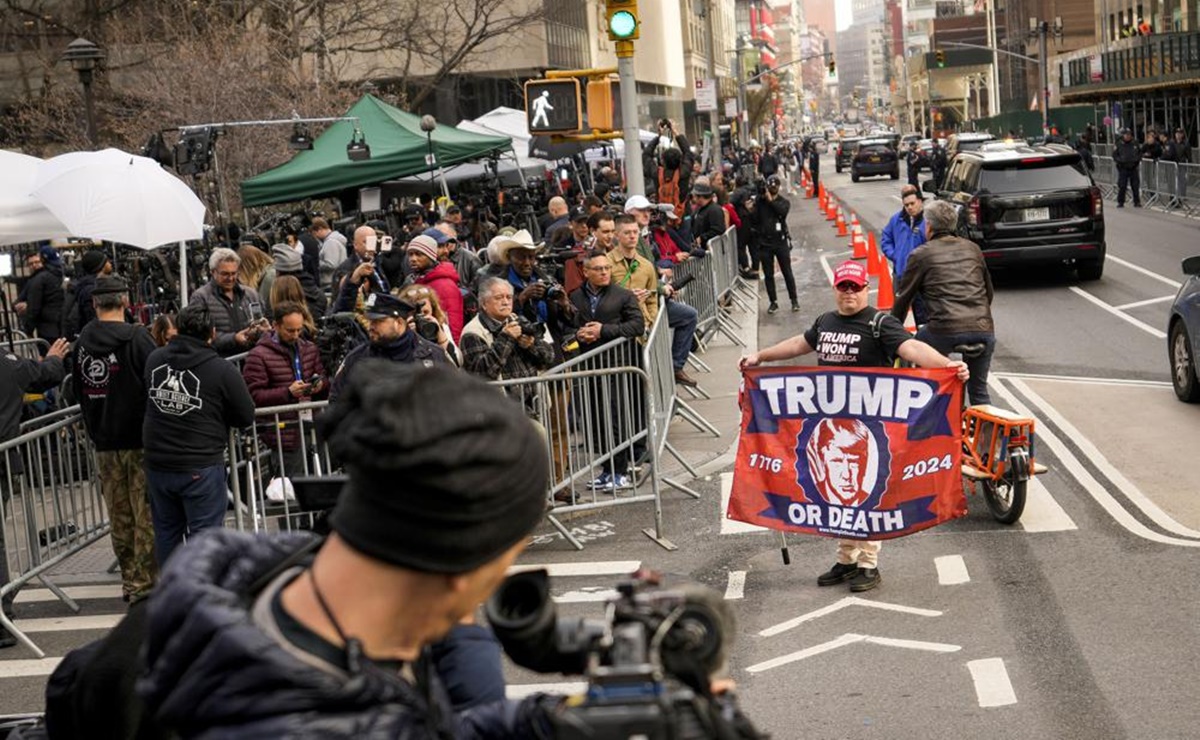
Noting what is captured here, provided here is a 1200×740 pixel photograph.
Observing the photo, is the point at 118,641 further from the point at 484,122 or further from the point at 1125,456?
the point at 484,122

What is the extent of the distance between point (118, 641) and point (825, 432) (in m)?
6.06

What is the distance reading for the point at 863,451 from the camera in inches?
355

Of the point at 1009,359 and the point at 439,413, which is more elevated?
the point at 439,413

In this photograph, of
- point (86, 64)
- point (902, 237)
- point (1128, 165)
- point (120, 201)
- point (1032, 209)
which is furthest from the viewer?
point (1128, 165)

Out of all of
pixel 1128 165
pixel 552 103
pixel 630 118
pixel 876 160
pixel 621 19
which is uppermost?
pixel 621 19

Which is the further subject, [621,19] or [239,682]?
[621,19]

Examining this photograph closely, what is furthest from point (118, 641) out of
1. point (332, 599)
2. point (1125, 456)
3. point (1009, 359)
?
point (1009, 359)

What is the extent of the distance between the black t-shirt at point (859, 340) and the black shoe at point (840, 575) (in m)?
1.14

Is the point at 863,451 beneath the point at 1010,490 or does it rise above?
above

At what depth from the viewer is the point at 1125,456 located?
39.1 feet

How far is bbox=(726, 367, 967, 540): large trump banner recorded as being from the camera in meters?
8.90

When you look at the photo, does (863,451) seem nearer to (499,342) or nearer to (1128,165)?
(499,342)

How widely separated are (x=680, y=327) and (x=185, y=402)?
7666mm

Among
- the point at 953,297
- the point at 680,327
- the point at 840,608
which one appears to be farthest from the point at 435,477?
the point at 680,327
